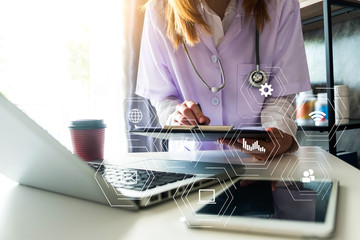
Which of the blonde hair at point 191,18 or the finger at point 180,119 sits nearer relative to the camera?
the finger at point 180,119

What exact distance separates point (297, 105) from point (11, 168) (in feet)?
2.48

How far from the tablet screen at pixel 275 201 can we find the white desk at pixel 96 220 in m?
0.02

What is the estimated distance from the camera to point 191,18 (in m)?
0.85

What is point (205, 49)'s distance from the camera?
925 millimetres

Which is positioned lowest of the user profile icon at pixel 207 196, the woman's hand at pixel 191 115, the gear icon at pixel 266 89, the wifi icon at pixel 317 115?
the user profile icon at pixel 207 196

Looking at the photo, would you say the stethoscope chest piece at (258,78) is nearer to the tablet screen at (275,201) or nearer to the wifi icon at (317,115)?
the wifi icon at (317,115)

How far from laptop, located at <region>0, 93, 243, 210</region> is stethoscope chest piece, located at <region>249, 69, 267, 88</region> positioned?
0.30 m

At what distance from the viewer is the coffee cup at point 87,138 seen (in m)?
0.68

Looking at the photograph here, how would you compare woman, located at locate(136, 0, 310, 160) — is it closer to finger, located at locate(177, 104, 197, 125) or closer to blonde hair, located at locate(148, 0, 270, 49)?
blonde hair, located at locate(148, 0, 270, 49)

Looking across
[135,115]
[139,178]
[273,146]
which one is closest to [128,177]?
[139,178]

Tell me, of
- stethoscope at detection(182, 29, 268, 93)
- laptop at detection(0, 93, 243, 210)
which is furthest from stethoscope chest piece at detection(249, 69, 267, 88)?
laptop at detection(0, 93, 243, 210)

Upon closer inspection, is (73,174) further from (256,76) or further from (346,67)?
(346,67)

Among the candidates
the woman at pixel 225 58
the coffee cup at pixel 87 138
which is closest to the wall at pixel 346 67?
the woman at pixel 225 58

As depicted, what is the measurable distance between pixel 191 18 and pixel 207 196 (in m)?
0.61
